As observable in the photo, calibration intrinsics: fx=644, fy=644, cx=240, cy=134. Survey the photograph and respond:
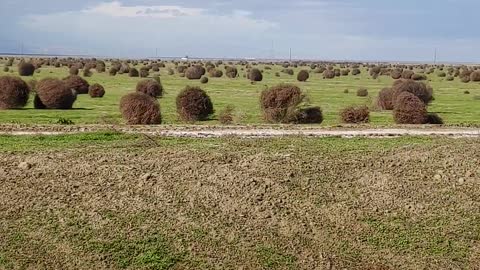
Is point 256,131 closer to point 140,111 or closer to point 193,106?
point 140,111

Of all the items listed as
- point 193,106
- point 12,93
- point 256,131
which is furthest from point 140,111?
point 12,93

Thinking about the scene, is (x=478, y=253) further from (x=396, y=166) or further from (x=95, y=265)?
(x=95, y=265)

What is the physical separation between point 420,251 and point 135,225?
234 inches

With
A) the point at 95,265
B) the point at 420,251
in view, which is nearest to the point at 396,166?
the point at 420,251

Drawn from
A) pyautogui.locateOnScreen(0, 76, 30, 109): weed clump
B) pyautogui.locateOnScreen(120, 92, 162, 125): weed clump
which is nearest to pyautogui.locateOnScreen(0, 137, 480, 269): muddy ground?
pyautogui.locateOnScreen(120, 92, 162, 125): weed clump

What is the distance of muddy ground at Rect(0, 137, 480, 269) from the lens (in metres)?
12.8

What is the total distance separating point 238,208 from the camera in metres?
14.4

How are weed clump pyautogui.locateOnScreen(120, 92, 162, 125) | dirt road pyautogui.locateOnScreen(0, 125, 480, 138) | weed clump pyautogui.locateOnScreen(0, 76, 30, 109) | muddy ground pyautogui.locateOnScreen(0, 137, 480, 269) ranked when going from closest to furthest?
muddy ground pyautogui.locateOnScreen(0, 137, 480, 269), dirt road pyautogui.locateOnScreen(0, 125, 480, 138), weed clump pyautogui.locateOnScreen(120, 92, 162, 125), weed clump pyautogui.locateOnScreen(0, 76, 30, 109)

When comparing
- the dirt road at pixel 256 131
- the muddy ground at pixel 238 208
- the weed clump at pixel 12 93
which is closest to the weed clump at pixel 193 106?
the dirt road at pixel 256 131

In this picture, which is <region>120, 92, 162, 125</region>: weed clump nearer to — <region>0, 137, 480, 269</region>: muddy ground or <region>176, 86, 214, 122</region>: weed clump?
<region>176, 86, 214, 122</region>: weed clump

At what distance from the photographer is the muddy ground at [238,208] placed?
12781 millimetres

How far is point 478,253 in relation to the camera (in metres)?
13.2

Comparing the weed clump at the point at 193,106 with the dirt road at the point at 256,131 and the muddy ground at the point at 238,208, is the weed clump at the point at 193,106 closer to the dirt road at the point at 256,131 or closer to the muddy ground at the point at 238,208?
the dirt road at the point at 256,131

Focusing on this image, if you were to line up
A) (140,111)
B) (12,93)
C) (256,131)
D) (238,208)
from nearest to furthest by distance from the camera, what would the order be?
(238,208) < (256,131) < (140,111) < (12,93)
